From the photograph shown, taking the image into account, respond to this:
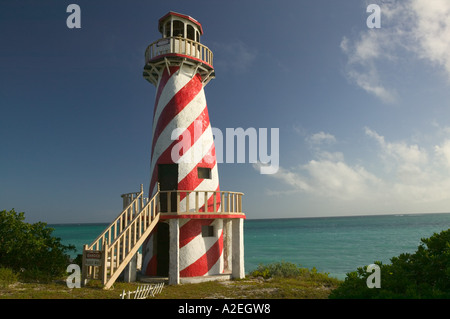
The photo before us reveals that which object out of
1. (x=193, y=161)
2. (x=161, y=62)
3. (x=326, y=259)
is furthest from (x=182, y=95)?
(x=326, y=259)

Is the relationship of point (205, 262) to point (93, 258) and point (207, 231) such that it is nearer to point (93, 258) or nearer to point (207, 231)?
point (207, 231)

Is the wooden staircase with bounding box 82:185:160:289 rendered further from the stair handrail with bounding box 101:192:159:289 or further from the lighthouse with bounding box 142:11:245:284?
the lighthouse with bounding box 142:11:245:284

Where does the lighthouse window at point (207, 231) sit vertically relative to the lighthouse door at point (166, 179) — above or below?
below

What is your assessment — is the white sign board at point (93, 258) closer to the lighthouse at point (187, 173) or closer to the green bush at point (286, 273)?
the lighthouse at point (187, 173)

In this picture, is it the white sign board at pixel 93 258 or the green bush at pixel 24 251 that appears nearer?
the white sign board at pixel 93 258

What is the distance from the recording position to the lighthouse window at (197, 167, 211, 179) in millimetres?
14937

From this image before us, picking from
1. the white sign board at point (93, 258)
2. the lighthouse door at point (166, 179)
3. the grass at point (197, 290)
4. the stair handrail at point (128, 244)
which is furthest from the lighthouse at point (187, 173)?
the white sign board at point (93, 258)

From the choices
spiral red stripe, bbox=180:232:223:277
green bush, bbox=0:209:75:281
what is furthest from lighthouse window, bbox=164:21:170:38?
green bush, bbox=0:209:75:281

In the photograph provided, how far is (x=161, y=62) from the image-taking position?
1517cm

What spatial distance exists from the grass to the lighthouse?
5.08 feet

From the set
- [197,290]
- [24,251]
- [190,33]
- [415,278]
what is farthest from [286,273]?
[190,33]

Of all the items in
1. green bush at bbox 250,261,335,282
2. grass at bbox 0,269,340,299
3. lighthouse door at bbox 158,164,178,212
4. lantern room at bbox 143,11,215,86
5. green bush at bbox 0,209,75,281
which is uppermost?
lantern room at bbox 143,11,215,86

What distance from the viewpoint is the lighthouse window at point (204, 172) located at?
49.0 ft
